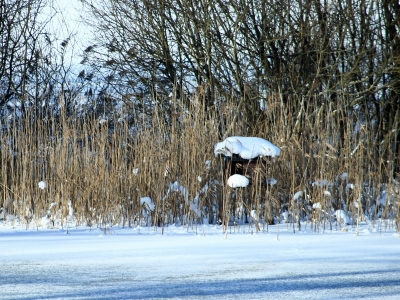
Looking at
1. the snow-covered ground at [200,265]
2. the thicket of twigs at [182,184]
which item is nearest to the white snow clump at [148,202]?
the thicket of twigs at [182,184]

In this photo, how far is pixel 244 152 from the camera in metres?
4.09

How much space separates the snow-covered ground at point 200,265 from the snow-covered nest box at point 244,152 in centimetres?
56

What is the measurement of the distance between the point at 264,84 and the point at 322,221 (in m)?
2.62

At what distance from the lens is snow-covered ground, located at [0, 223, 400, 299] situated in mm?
2035

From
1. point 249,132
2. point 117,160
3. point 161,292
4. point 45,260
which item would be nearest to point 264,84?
point 249,132

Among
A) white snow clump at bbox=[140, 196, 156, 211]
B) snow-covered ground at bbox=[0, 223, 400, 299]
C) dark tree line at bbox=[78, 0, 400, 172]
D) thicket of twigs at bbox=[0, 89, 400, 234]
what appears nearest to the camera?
snow-covered ground at bbox=[0, 223, 400, 299]

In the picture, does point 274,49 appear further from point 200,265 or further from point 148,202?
point 200,265

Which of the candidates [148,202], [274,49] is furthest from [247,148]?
[274,49]

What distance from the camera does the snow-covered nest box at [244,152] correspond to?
13.4ft

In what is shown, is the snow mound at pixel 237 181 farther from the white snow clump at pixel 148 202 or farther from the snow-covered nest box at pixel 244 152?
the white snow clump at pixel 148 202

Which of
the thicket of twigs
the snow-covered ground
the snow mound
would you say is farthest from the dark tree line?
the snow-covered ground

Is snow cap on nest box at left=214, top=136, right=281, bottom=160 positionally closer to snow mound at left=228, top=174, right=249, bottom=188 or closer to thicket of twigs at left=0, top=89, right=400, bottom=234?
thicket of twigs at left=0, top=89, right=400, bottom=234

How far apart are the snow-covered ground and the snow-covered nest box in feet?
1.83

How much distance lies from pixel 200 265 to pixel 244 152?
5.41 ft
